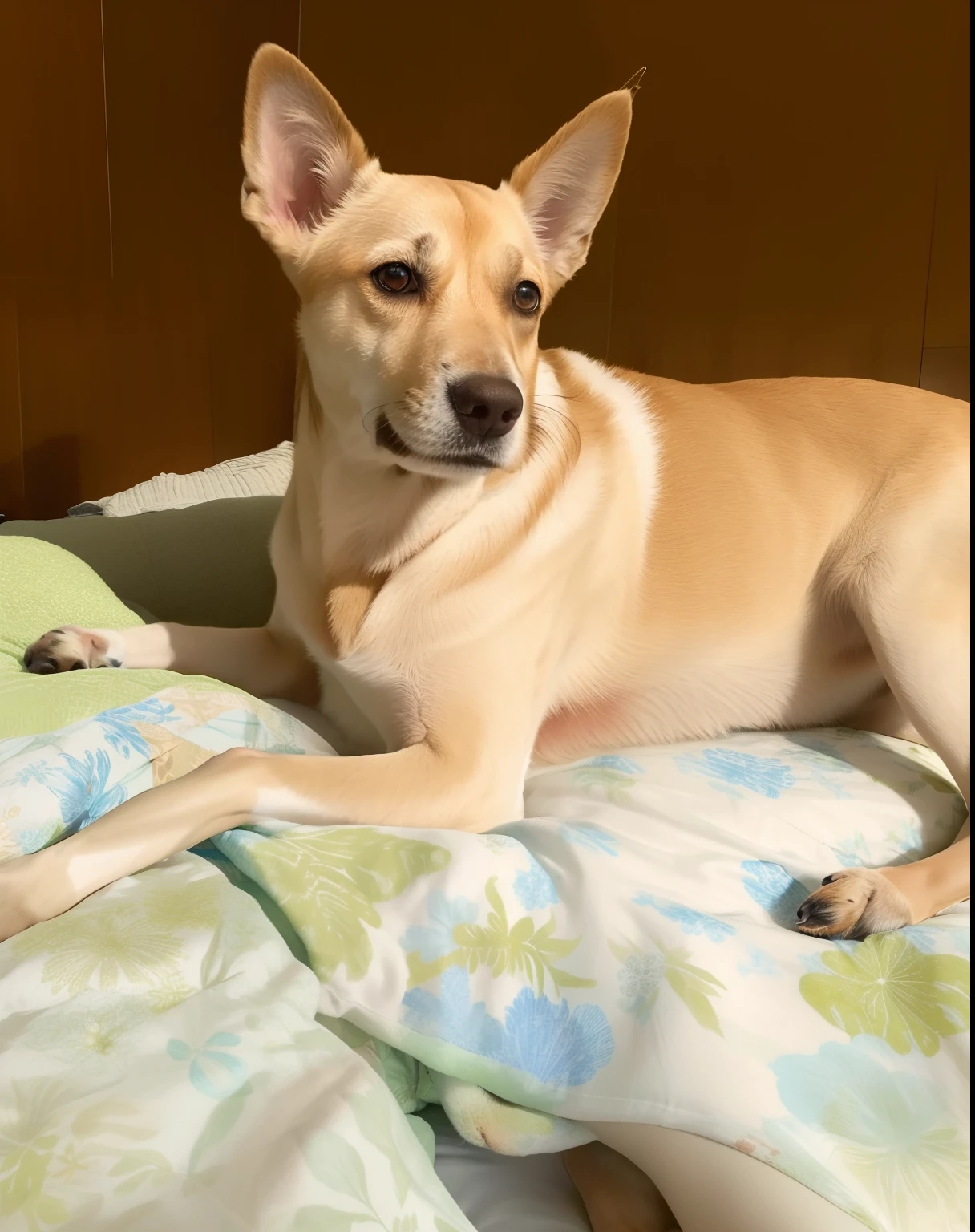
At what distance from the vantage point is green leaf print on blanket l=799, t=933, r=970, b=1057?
0.75 metres

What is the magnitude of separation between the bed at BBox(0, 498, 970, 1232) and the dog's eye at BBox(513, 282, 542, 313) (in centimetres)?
70

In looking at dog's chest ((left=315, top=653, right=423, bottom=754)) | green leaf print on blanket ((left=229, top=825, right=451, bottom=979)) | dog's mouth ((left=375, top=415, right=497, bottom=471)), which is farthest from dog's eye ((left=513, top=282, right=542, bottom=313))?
green leaf print on blanket ((left=229, top=825, right=451, bottom=979))

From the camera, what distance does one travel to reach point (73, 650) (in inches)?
51.6

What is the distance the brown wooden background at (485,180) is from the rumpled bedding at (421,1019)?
7.35 ft

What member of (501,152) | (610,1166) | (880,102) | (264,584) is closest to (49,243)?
(501,152)

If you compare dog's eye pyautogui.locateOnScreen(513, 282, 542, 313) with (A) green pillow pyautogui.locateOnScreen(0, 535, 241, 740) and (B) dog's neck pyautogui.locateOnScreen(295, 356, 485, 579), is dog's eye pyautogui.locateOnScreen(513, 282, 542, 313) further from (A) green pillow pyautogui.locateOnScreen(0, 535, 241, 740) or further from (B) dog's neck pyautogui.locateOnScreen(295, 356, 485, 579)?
(A) green pillow pyautogui.locateOnScreen(0, 535, 241, 740)

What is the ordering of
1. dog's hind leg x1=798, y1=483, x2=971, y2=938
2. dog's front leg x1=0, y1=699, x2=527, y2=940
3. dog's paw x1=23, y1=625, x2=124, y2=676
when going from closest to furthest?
dog's front leg x1=0, y1=699, x2=527, y2=940
dog's hind leg x1=798, y1=483, x2=971, y2=938
dog's paw x1=23, y1=625, x2=124, y2=676

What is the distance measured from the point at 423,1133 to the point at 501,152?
336cm

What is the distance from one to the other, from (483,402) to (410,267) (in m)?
0.25

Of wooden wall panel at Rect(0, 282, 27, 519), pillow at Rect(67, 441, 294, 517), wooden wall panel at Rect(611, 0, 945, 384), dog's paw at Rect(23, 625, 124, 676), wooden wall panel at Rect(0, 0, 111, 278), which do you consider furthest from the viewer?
wooden wall panel at Rect(0, 282, 27, 519)

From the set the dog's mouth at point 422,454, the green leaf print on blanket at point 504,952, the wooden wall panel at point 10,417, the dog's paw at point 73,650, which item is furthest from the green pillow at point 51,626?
the wooden wall panel at point 10,417

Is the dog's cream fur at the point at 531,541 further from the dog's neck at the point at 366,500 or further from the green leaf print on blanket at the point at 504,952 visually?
the green leaf print on blanket at the point at 504,952

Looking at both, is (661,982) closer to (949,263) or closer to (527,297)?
(527,297)

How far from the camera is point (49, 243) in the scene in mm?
2959
